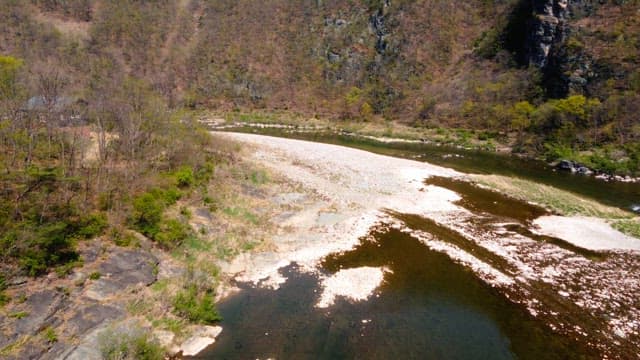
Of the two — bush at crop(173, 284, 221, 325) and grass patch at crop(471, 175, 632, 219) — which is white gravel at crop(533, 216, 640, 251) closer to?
grass patch at crop(471, 175, 632, 219)

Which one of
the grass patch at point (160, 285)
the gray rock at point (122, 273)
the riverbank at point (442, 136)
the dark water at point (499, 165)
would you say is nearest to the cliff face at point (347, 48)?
the riverbank at point (442, 136)

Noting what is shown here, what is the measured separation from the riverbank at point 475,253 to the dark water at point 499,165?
1188 centimetres

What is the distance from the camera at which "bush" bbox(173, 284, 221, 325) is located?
48.3 ft

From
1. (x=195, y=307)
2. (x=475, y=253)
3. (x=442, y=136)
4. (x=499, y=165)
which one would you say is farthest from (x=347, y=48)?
(x=195, y=307)

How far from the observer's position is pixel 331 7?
12206 centimetres

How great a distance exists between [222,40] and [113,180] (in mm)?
118185

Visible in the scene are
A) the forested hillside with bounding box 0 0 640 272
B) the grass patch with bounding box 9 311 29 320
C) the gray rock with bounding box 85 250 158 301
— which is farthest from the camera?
the forested hillside with bounding box 0 0 640 272

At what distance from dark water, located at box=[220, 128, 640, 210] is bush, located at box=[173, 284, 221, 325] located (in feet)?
105

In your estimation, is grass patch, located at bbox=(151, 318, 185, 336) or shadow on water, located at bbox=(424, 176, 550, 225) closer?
grass patch, located at bbox=(151, 318, 185, 336)

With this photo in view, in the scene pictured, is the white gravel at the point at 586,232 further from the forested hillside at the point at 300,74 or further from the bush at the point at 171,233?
the bush at the point at 171,233

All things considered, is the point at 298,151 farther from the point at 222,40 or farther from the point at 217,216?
the point at 222,40

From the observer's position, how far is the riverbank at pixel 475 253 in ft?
53.0

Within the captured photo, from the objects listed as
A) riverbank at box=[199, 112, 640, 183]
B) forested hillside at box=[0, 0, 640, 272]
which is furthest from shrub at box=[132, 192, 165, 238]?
riverbank at box=[199, 112, 640, 183]

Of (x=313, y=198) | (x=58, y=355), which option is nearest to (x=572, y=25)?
(x=313, y=198)
